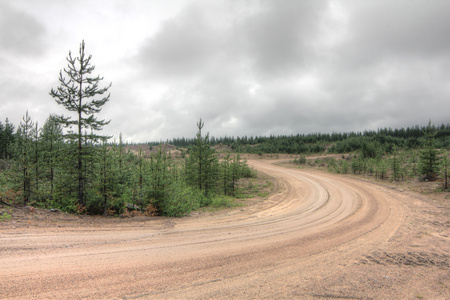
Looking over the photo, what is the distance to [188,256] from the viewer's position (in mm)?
5898

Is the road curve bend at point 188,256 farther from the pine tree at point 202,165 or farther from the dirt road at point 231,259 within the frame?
the pine tree at point 202,165

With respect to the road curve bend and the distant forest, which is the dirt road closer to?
the road curve bend

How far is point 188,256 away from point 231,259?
121 centimetres

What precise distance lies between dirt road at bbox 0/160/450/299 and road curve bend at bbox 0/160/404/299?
0.02 metres

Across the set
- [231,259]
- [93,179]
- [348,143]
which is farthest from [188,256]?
[348,143]

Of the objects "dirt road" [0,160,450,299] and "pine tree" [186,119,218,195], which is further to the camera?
"pine tree" [186,119,218,195]

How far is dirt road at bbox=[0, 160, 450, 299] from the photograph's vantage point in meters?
4.27

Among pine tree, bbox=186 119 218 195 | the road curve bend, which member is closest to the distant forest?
pine tree, bbox=186 119 218 195

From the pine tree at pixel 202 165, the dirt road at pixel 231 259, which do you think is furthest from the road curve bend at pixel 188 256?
the pine tree at pixel 202 165

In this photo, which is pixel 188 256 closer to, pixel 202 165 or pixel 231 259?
pixel 231 259

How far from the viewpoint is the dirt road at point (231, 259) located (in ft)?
14.0

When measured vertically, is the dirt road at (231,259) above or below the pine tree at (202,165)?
below

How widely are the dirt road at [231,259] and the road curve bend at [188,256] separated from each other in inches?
0.9

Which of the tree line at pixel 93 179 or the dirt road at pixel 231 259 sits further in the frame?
the tree line at pixel 93 179
